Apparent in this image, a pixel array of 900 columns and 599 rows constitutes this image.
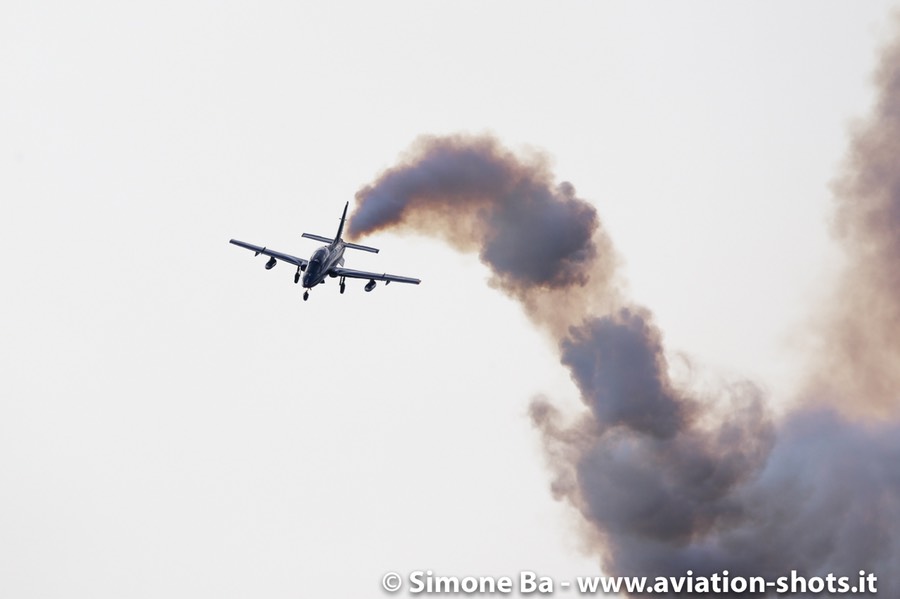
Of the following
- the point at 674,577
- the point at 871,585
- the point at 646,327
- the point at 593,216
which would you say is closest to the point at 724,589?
the point at 674,577

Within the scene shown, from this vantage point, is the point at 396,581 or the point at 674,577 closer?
the point at 396,581

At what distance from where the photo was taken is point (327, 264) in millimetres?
109688

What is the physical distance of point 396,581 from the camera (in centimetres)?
11400

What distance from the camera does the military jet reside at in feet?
357

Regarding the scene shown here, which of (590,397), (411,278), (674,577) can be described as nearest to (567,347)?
(590,397)

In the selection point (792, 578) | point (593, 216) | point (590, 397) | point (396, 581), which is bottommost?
point (396, 581)

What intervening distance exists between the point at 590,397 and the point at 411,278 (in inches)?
693

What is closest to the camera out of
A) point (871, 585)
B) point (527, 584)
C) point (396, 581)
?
point (396, 581)

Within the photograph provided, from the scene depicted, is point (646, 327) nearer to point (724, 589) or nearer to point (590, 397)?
point (590, 397)

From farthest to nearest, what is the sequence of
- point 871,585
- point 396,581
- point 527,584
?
point 871,585 → point 527,584 → point 396,581

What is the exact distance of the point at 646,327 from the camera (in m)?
120

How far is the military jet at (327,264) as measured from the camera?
109 metres

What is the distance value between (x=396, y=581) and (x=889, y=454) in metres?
48.2

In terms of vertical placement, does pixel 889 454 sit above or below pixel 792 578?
above
